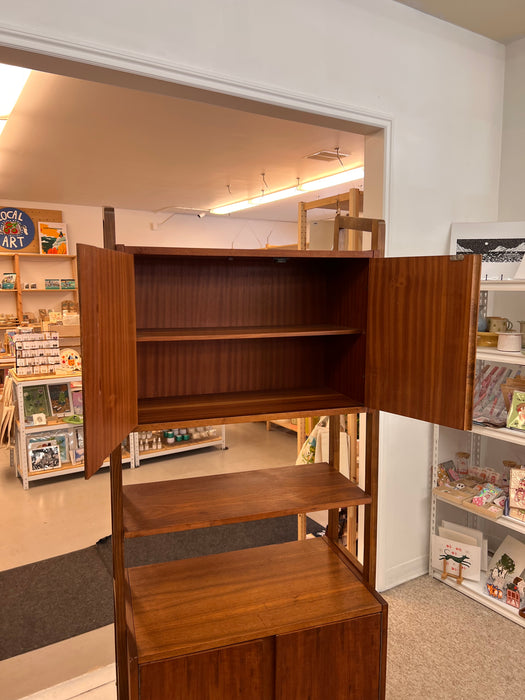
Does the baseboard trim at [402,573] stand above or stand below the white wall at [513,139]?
below

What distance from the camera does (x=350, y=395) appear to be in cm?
194

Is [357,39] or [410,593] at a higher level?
[357,39]

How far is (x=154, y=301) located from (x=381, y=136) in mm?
1434

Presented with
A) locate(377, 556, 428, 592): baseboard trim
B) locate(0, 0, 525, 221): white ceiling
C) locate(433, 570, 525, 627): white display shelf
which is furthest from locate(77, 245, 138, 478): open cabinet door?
locate(433, 570, 525, 627): white display shelf

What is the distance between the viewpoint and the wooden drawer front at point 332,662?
1640 millimetres

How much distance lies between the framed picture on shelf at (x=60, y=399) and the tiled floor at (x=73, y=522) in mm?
613

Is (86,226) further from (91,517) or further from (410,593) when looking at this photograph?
(410,593)

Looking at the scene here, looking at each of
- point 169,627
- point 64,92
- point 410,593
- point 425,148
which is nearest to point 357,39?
point 425,148

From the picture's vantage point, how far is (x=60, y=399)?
461 cm

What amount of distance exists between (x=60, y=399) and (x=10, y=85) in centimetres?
259

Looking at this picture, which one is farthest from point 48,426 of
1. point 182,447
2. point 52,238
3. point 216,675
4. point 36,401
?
point 52,238

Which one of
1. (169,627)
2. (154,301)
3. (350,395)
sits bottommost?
(169,627)

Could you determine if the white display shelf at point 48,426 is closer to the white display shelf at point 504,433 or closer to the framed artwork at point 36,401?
the framed artwork at point 36,401

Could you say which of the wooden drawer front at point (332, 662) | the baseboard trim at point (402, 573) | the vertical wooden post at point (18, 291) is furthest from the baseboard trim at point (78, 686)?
the vertical wooden post at point (18, 291)
